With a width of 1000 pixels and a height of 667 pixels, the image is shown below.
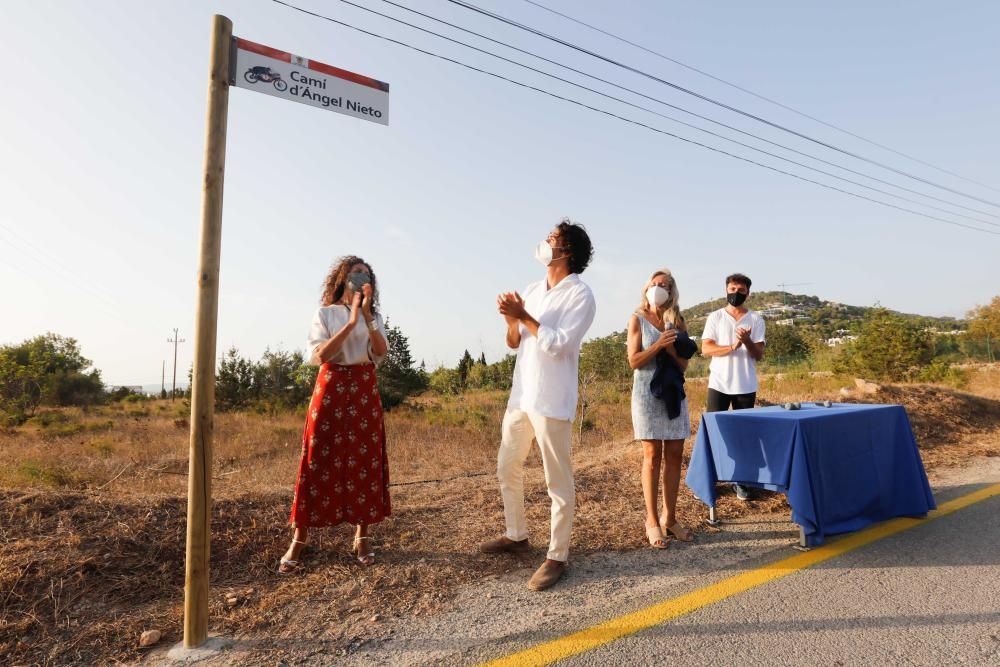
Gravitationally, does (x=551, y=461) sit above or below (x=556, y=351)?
below

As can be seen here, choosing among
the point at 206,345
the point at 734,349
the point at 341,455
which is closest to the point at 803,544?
the point at 734,349

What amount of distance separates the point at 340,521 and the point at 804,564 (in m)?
2.82

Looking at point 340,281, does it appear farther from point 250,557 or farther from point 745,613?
point 745,613

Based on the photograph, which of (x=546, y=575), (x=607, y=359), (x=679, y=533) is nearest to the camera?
(x=546, y=575)

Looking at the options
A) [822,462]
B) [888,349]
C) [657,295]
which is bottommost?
[822,462]

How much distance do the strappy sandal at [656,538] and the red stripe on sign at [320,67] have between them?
320 cm

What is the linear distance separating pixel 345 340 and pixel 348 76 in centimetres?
153

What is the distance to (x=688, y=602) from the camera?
2.83 metres

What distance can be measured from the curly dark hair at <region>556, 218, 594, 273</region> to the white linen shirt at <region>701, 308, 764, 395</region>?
212 cm

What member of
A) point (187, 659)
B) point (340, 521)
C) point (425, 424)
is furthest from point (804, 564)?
point (425, 424)

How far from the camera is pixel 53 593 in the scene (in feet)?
9.29

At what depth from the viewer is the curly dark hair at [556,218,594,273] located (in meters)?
3.45

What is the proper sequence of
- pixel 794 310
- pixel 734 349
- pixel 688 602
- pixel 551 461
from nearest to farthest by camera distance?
pixel 688 602
pixel 551 461
pixel 734 349
pixel 794 310

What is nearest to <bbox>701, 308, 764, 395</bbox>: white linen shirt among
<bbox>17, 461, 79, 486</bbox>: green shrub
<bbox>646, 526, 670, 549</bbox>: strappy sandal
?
<bbox>646, 526, 670, 549</bbox>: strappy sandal
